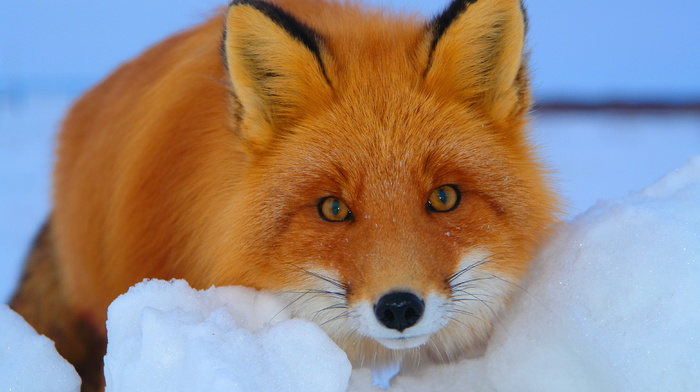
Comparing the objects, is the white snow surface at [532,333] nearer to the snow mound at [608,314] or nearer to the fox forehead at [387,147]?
the snow mound at [608,314]

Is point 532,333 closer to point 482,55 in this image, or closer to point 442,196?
point 442,196

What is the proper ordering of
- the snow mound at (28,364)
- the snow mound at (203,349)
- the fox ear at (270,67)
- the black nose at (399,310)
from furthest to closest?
the fox ear at (270,67) < the snow mound at (28,364) < the black nose at (399,310) < the snow mound at (203,349)

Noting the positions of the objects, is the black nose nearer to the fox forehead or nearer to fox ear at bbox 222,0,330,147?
the fox forehead

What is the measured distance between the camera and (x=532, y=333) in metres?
2.19

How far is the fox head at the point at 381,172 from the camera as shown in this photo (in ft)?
6.54

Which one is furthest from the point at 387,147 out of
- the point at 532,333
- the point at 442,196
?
the point at 532,333

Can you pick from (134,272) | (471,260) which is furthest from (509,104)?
(134,272)

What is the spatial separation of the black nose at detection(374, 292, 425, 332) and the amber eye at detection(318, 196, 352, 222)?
1.10 ft

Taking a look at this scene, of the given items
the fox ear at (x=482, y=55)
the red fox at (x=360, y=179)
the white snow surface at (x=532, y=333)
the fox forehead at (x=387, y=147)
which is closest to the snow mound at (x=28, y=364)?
the white snow surface at (x=532, y=333)

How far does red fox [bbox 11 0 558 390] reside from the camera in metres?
1.98

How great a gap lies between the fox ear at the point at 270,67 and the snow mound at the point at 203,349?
1.99 ft

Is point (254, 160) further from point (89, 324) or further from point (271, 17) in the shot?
point (89, 324)

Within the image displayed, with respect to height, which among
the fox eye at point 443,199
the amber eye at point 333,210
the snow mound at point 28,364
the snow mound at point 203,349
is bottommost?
the snow mound at point 28,364

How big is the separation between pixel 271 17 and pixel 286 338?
0.95m
